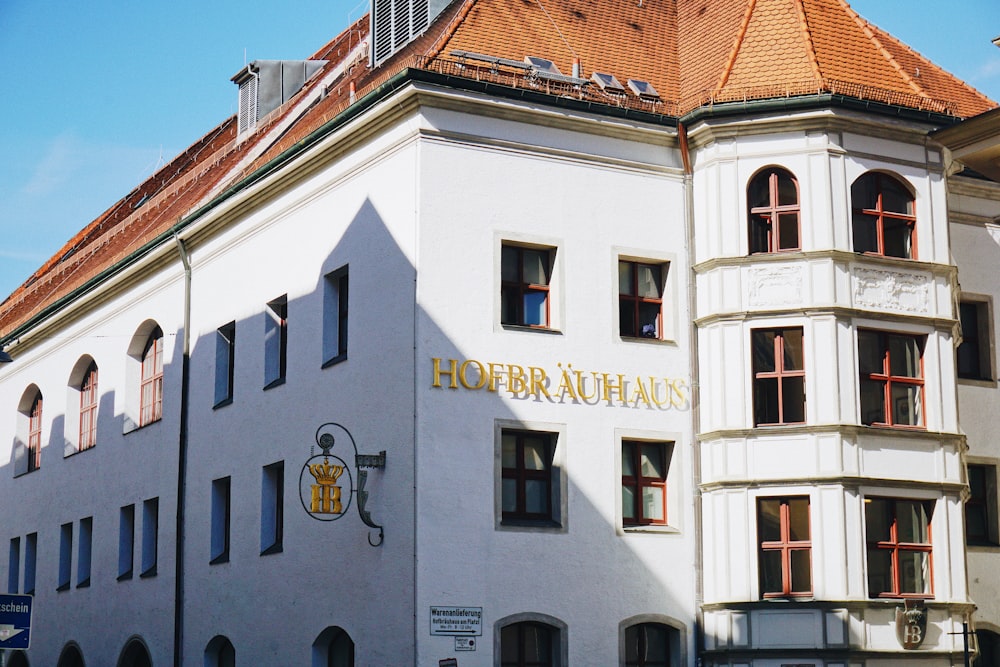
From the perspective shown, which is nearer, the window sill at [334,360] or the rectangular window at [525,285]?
the rectangular window at [525,285]

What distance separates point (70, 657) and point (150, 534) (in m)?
6.00

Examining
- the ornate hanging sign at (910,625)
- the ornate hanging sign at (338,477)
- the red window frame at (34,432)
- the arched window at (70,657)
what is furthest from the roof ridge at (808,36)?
the red window frame at (34,432)

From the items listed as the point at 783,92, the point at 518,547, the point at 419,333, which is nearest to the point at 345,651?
the point at 518,547

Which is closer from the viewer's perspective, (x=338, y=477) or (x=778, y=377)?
(x=338, y=477)

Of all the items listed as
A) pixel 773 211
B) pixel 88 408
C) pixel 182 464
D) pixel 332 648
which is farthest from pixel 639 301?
pixel 88 408

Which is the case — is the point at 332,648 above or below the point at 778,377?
below

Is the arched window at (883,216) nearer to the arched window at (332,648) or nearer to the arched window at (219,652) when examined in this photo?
the arched window at (332,648)

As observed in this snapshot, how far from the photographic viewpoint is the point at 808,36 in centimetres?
2908

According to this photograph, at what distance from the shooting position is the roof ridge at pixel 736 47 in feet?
93.8

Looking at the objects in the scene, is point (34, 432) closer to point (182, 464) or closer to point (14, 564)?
point (14, 564)

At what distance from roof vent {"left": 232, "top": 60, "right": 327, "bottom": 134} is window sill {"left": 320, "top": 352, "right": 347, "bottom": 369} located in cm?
1415

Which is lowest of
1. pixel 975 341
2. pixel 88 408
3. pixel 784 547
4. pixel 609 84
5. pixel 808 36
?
pixel 784 547

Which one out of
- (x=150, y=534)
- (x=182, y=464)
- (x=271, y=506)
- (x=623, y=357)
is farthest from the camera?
(x=150, y=534)

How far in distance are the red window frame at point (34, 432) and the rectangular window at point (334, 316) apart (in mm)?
18671
